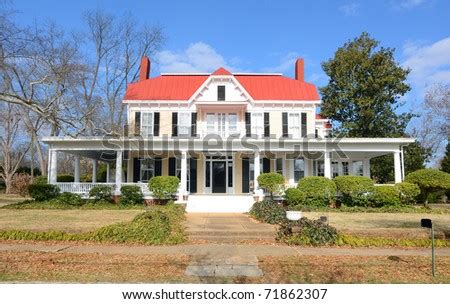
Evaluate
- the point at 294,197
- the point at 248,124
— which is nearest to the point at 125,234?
the point at 294,197

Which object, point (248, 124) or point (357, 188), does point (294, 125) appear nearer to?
point (248, 124)

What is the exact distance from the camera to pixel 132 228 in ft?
36.0

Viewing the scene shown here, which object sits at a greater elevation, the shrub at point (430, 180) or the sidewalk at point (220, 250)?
the shrub at point (430, 180)

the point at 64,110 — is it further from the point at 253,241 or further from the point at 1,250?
the point at 253,241

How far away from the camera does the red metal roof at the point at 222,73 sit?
26875 millimetres

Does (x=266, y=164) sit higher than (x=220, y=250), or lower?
higher

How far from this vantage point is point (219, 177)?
2498cm

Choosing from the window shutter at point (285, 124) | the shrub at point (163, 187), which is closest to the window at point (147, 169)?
the shrub at point (163, 187)

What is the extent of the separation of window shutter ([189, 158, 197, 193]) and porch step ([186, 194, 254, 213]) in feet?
9.28

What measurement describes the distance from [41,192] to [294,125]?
639 inches

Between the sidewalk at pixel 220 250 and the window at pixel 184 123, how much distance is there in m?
16.1

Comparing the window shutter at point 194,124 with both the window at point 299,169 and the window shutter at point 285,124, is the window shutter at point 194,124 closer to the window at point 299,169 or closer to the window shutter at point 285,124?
the window shutter at point 285,124

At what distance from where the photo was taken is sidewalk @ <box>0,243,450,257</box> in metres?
9.24

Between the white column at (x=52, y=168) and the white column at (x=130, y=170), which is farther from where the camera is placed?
the white column at (x=130, y=170)
